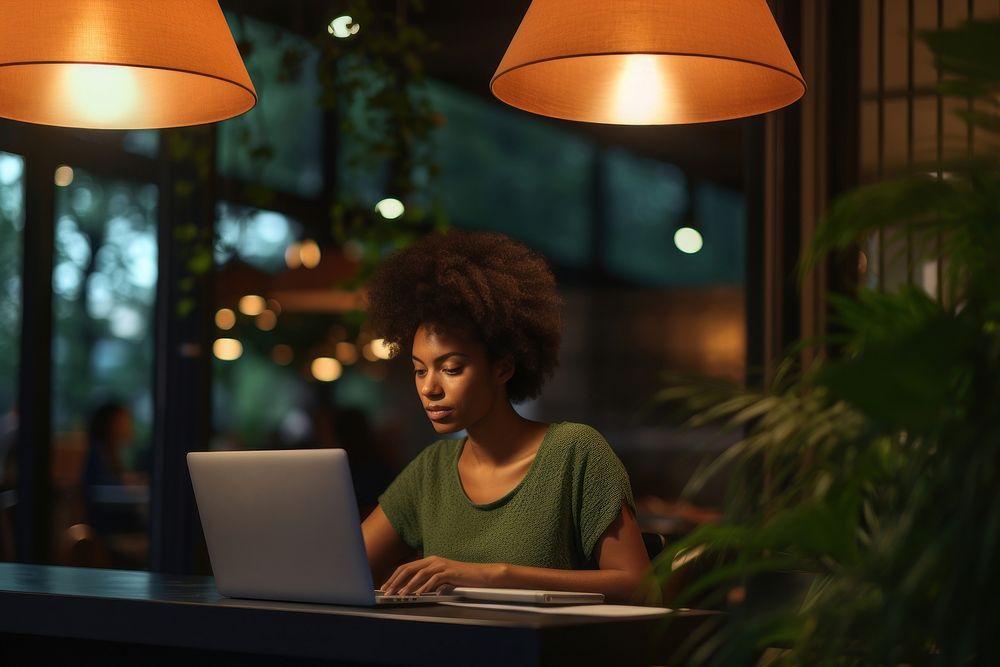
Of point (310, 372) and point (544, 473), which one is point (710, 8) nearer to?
point (544, 473)

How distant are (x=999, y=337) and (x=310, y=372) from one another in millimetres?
7516

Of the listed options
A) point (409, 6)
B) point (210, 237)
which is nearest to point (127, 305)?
point (210, 237)

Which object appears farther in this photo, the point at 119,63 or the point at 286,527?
the point at 119,63

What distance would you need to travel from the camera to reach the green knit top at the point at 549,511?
257 cm

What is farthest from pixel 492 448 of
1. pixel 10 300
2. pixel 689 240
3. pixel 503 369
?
pixel 689 240

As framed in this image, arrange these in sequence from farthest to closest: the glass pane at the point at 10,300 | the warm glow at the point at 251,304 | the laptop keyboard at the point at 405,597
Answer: the warm glow at the point at 251,304
the glass pane at the point at 10,300
the laptop keyboard at the point at 405,597

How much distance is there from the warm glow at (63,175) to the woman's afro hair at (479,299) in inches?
82.3

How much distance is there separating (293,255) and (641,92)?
502 centimetres

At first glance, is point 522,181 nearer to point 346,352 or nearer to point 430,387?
point 346,352

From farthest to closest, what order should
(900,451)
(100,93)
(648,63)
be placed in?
1. (100,93)
2. (648,63)
3. (900,451)

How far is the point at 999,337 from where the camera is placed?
48.8 inches

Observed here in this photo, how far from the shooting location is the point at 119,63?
2.27m

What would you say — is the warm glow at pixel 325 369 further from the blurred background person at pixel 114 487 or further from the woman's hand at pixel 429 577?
the woman's hand at pixel 429 577

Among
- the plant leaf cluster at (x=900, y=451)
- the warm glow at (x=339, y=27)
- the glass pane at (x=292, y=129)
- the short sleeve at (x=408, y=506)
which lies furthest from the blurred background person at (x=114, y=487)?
the plant leaf cluster at (x=900, y=451)
